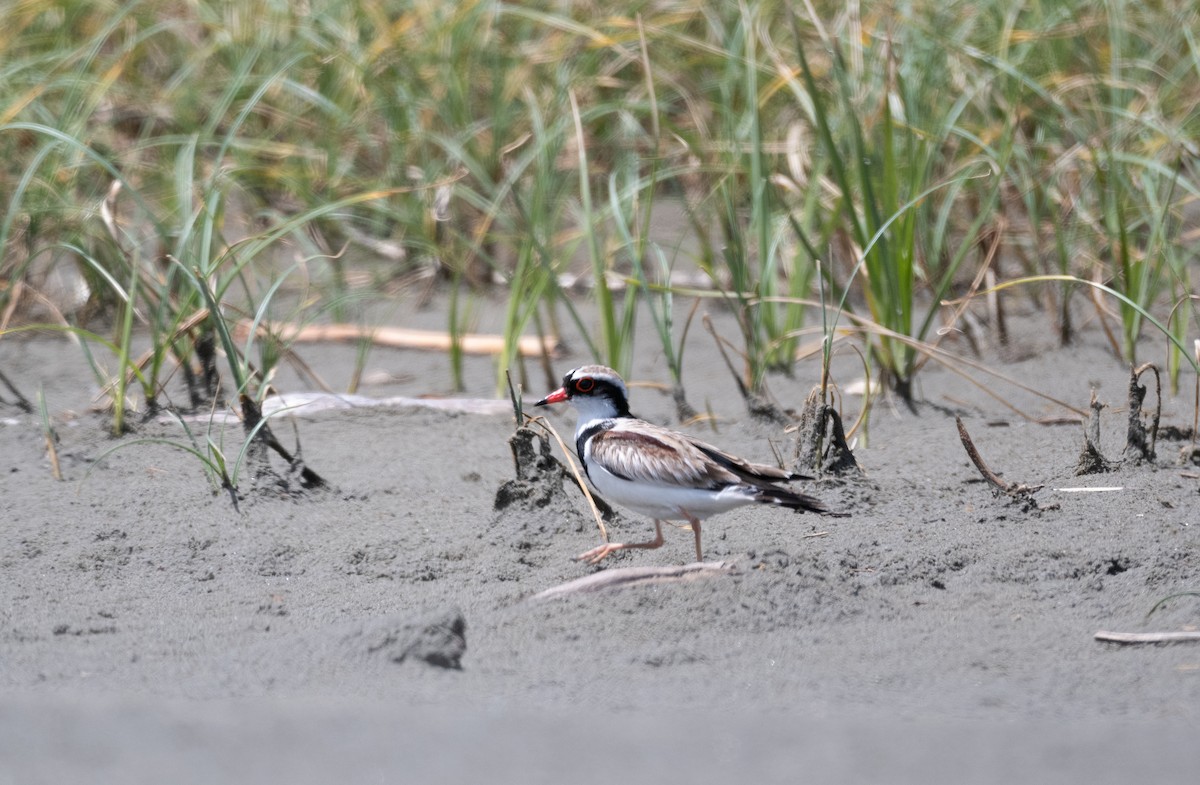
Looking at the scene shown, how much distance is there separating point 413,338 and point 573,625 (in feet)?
10.9

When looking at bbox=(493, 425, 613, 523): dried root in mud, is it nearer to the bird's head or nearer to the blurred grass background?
the bird's head

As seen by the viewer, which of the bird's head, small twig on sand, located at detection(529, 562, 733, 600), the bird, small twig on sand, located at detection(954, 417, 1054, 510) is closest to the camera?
small twig on sand, located at detection(529, 562, 733, 600)

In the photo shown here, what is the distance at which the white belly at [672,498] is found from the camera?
10.4 feet

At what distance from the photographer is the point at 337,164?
652cm

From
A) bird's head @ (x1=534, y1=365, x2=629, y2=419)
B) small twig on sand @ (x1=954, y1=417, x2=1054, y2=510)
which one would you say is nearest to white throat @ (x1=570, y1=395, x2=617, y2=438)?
bird's head @ (x1=534, y1=365, x2=629, y2=419)

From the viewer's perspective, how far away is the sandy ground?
226 cm

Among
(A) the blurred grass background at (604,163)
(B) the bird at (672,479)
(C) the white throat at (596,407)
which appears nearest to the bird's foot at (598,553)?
(B) the bird at (672,479)

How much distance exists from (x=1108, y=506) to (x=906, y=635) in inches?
36.8

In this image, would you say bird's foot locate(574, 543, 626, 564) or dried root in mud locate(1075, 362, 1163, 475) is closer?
bird's foot locate(574, 543, 626, 564)

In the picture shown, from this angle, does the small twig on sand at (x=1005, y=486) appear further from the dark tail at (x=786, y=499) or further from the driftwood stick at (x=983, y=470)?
the dark tail at (x=786, y=499)

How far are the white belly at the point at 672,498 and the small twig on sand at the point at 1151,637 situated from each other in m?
0.85

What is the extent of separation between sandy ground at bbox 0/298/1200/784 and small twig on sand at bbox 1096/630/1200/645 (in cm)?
3

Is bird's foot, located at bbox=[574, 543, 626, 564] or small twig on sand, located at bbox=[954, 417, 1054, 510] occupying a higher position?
small twig on sand, located at bbox=[954, 417, 1054, 510]

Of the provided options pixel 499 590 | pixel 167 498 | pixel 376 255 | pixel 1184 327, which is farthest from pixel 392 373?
pixel 1184 327
